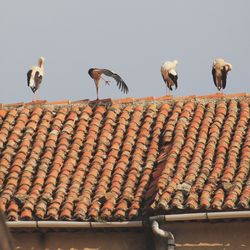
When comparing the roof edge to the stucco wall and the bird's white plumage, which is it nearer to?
the stucco wall

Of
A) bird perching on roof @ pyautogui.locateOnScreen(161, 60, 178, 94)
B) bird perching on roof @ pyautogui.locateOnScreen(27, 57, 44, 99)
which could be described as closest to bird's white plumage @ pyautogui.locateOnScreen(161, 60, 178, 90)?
bird perching on roof @ pyautogui.locateOnScreen(161, 60, 178, 94)

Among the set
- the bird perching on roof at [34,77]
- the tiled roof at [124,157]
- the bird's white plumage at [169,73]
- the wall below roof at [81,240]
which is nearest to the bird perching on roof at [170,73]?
the bird's white plumage at [169,73]

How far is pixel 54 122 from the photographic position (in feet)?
63.5

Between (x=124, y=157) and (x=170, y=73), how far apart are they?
4.24 meters

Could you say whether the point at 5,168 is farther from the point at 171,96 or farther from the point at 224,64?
the point at 224,64

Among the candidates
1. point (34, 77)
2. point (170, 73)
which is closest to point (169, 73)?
point (170, 73)

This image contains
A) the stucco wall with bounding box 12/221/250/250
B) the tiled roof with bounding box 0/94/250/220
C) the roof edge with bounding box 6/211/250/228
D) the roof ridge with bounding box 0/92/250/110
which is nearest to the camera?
the roof edge with bounding box 6/211/250/228

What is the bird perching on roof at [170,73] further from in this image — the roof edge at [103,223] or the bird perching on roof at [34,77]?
the roof edge at [103,223]

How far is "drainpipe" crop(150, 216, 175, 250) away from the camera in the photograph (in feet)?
51.4

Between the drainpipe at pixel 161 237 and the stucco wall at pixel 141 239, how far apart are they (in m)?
0.12

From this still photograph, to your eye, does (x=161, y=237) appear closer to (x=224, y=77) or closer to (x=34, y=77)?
(x=224, y=77)

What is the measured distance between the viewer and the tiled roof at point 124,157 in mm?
16203

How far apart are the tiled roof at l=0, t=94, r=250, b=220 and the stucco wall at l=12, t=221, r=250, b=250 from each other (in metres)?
0.42

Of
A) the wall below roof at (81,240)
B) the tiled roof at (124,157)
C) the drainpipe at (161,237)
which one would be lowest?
the wall below roof at (81,240)
